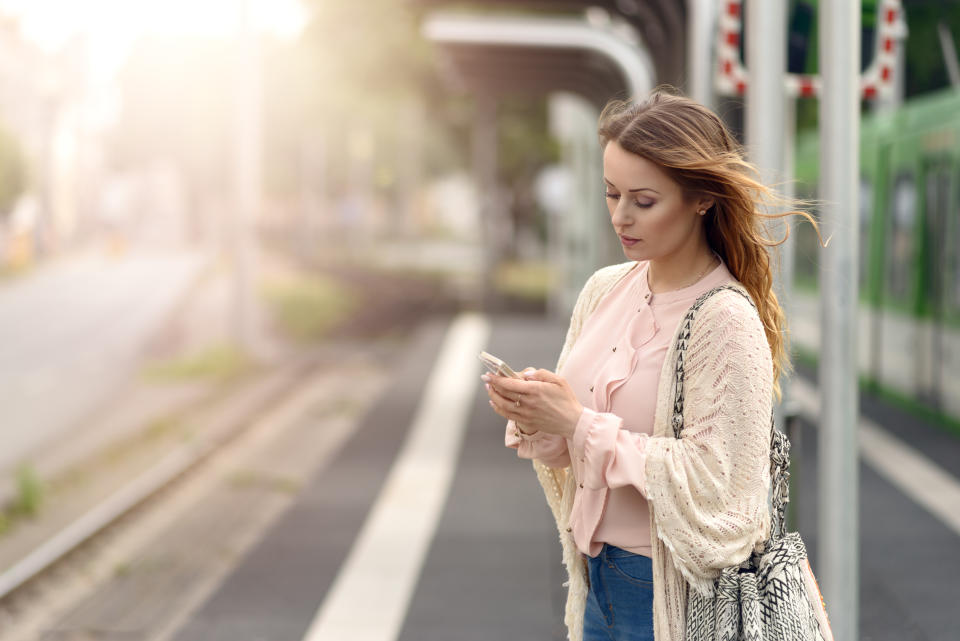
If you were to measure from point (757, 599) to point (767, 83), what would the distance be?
229 centimetres

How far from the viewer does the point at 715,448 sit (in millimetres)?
1945

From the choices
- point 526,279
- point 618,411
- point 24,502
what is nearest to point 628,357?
point 618,411

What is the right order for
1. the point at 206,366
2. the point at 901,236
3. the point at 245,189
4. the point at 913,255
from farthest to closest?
1. the point at 245,189
2. the point at 206,366
3. the point at 901,236
4. the point at 913,255

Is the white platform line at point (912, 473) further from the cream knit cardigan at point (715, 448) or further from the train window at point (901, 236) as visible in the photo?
the cream knit cardigan at point (715, 448)

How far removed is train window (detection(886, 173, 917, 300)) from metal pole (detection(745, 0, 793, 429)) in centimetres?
718

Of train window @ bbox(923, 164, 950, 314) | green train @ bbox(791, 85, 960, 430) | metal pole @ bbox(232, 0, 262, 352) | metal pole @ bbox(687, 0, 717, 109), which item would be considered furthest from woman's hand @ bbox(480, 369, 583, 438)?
metal pole @ bbox(232, 0, 262, 352)

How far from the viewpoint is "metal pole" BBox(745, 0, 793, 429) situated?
3881 millimetres

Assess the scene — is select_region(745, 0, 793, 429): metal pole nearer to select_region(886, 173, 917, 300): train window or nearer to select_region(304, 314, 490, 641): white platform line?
select_region(304, 314, 490, 641): white platform line

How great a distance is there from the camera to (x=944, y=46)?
9.58 m

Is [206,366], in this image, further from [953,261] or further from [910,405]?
[953,261]

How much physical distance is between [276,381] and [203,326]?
30.3ft

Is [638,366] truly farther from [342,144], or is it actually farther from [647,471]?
[342,144]

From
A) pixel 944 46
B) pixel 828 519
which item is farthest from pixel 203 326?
pixel 828 519

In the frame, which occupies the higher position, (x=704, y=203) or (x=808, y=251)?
(x=704, y=203)
